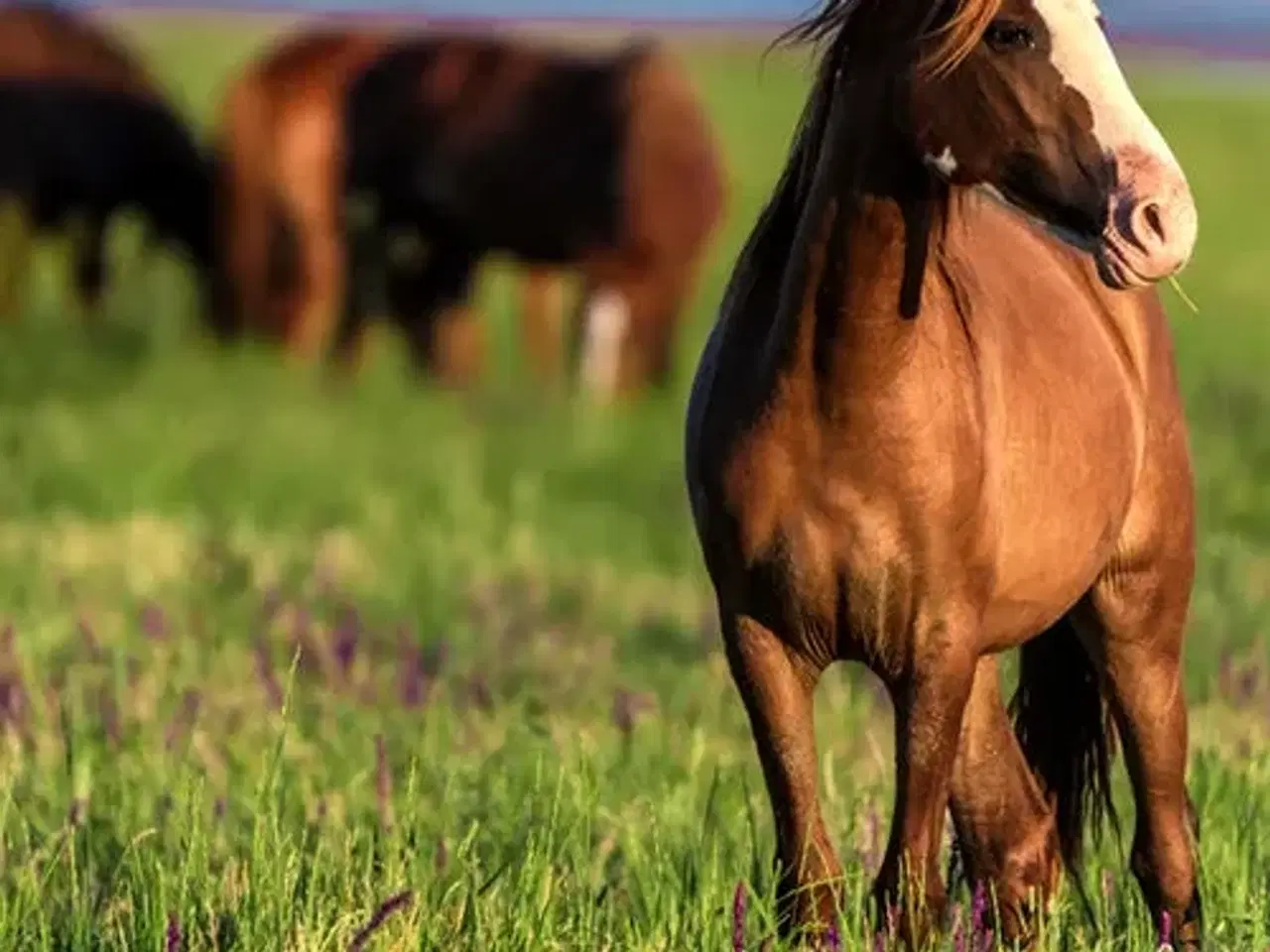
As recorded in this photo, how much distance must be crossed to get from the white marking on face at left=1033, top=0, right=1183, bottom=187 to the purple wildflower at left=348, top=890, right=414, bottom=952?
133 cm

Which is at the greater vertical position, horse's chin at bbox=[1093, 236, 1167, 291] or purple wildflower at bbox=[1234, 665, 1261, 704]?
horse's chin at bbox=[1093, 236, 1167, 291]

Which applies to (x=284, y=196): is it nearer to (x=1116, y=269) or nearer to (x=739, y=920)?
(x=739, y=920)

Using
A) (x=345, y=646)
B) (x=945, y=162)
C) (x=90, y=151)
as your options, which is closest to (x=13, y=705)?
(x=345, y=646)

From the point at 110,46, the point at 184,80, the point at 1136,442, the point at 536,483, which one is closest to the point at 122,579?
the point at 536,483

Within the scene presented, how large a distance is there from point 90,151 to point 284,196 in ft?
4.36

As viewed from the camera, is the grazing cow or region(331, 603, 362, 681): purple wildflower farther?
the grazing cow

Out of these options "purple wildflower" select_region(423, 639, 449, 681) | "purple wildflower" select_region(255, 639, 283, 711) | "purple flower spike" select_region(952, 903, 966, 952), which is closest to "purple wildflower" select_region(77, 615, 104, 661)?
"purple wildflower" select_region(255, 639, 283, 711)

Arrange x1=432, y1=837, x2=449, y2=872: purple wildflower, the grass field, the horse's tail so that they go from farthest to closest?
the horse's tail
x1=432, y1=837, x2=449, y2=872: purple wildflower
the grass field

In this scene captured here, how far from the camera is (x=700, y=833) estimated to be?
4.64 m

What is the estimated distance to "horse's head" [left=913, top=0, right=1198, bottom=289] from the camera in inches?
134

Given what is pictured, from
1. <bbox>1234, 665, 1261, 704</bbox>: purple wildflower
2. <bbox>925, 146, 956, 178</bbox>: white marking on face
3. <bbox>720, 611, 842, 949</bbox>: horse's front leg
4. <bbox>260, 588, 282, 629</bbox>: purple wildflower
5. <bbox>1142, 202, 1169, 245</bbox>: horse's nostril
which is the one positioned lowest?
<bbox>260, 588, 282, 629</bbox>: purple wildflower

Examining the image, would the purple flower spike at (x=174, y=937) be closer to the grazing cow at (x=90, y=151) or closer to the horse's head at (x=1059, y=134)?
the horse's head at (x=1059, y=134)

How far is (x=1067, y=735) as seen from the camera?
479 centimetres

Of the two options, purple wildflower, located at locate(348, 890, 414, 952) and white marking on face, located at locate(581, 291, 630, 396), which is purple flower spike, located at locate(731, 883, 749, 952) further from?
white marking on face, located at locate(581, 291, 630, 396)
